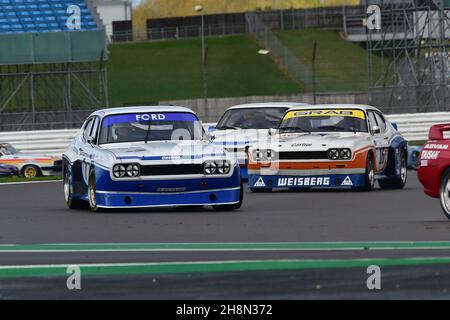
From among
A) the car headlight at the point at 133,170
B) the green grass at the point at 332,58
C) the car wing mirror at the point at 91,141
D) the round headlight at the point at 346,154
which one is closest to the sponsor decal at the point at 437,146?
the car headlight at the point at 133,170

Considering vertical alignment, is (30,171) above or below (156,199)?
below

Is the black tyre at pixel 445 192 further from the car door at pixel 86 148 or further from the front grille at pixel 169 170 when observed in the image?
the car door at pixel 86 148

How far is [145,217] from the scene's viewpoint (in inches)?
595

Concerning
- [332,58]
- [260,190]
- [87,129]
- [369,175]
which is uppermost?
[332,58]

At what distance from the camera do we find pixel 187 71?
71.4 meters

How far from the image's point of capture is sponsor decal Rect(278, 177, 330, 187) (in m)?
19.8

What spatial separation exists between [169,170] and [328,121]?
5.63 m

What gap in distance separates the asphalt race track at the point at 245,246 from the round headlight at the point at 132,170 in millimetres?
469

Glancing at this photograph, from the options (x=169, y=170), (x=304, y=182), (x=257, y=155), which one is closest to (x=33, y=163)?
(x=257, y=155)

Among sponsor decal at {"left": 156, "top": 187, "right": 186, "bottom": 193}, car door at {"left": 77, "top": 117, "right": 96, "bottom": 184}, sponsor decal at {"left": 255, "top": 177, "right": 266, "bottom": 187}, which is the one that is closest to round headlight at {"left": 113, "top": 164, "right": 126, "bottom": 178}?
sponsor decal at {"left": 156, "top": 187, "right": 186, "bottom": 193}

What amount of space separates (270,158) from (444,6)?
110ft

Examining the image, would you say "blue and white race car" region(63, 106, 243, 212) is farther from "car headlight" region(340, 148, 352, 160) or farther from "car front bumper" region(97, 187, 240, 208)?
"car headlight" region(340, 148, 352, 160)

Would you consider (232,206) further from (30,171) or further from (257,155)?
(30,171)

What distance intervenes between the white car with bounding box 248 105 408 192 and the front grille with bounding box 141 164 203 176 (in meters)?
4.33
